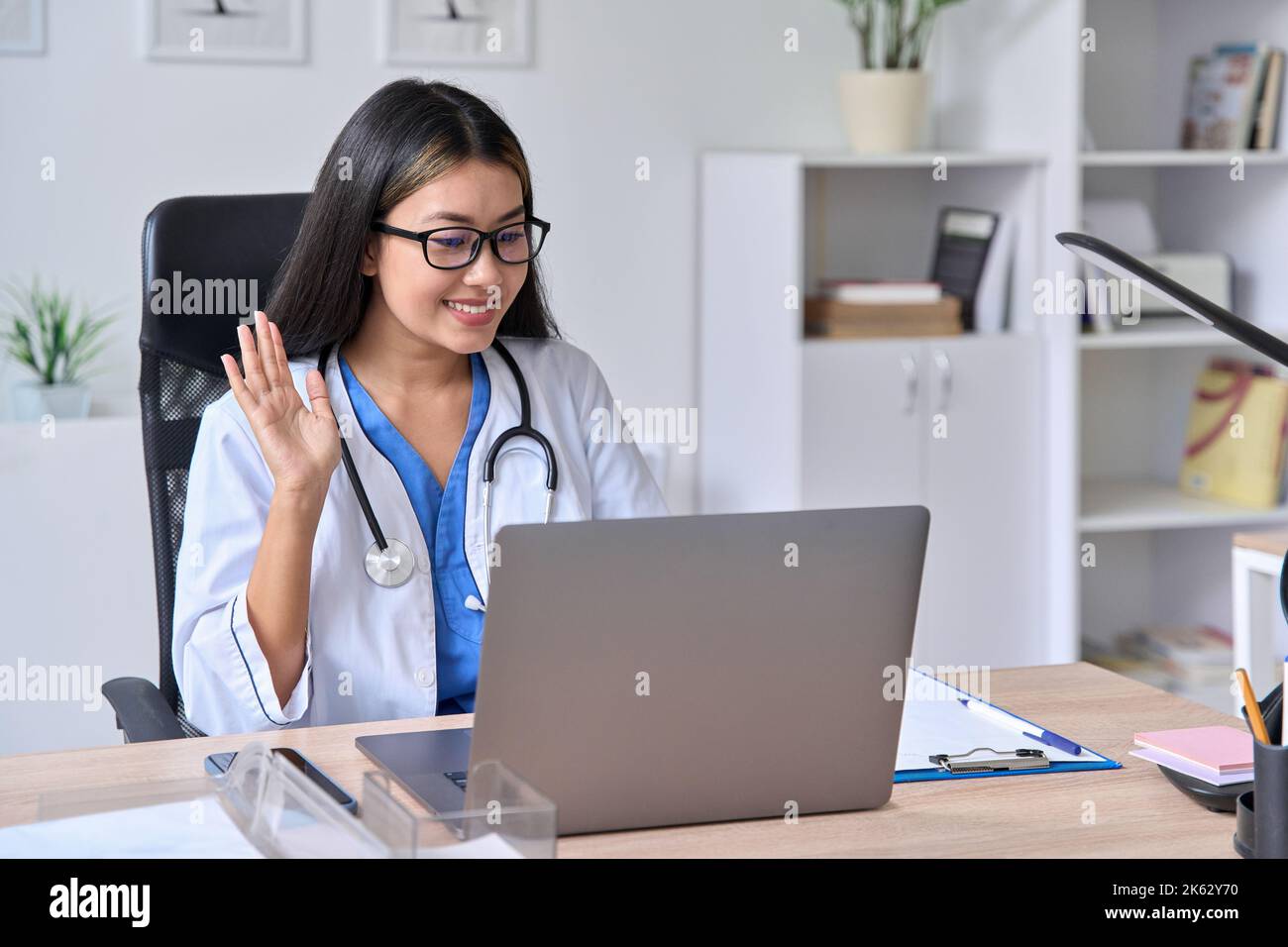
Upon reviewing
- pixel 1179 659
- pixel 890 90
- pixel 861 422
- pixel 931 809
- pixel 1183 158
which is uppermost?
pixel 890 90

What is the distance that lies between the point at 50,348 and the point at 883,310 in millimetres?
1649

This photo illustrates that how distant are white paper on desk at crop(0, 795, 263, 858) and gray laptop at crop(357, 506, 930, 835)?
168mm

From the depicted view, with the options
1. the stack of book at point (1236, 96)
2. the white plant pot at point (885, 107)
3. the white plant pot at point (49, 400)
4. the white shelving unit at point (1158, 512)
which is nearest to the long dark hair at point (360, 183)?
the white plant pot at point (49, 400)

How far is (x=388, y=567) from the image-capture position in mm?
1621

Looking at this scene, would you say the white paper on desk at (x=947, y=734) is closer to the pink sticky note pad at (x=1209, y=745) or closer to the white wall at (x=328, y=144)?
the pink sticky note pad at (x=1209, y=745)

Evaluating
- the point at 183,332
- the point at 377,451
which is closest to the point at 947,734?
the point at 377,451

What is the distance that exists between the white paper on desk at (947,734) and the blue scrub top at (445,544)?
1.65 ft

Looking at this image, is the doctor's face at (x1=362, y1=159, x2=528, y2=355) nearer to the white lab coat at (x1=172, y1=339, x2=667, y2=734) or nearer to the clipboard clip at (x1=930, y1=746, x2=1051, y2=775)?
the white lab coat at (x1=172, y1=339, x2=667, y2=734)

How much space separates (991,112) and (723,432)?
3.10ft

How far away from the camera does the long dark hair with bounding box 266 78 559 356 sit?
5.57 feet

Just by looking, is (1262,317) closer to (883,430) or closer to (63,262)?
(883,430)

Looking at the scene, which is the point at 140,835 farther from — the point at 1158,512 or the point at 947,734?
the point at 1158,512
